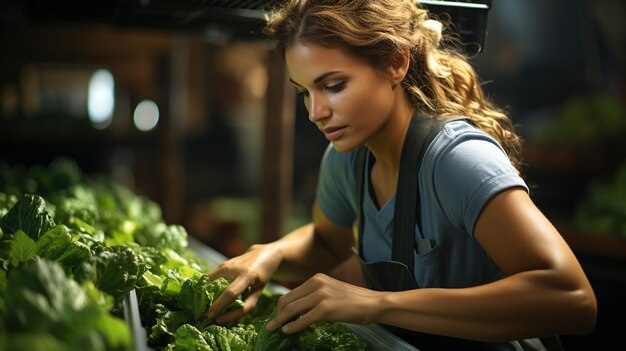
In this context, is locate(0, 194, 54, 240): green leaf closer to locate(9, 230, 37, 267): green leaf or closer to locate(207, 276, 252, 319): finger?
locate(9, 230, 37, 267): green leaf

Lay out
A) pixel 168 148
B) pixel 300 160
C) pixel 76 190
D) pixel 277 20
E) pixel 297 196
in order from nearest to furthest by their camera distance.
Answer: pixel 277 20
pixel 76 190
pixel 168 148
pixel 297 196
pixel 300 160

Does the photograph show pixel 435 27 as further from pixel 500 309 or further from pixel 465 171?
pixel 500 309

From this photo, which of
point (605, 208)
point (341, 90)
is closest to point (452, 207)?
point (341, 90)

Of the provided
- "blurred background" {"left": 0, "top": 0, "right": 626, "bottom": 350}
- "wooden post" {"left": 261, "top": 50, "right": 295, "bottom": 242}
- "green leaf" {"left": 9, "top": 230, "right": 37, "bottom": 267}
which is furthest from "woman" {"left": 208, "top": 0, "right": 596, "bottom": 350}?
"wooden post" {"left": 261, "top": 50, "right": 295, "bottom": 242}

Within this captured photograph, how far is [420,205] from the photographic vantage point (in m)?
2.11

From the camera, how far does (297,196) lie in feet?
28.0

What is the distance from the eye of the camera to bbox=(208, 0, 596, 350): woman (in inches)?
66.1

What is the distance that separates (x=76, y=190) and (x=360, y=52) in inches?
83.5

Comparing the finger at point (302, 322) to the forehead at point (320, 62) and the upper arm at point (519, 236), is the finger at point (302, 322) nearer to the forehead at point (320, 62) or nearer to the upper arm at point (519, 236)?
the upper arm at point (519, 236)

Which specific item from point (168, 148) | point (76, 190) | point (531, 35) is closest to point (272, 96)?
point (76, 190)

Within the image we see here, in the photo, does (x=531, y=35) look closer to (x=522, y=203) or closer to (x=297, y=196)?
(x=297, y=196)

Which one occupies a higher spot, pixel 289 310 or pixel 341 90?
pixel 341 90

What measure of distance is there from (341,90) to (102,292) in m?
0.87

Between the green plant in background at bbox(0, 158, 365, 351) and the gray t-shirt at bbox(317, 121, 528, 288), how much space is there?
1.30 feet
